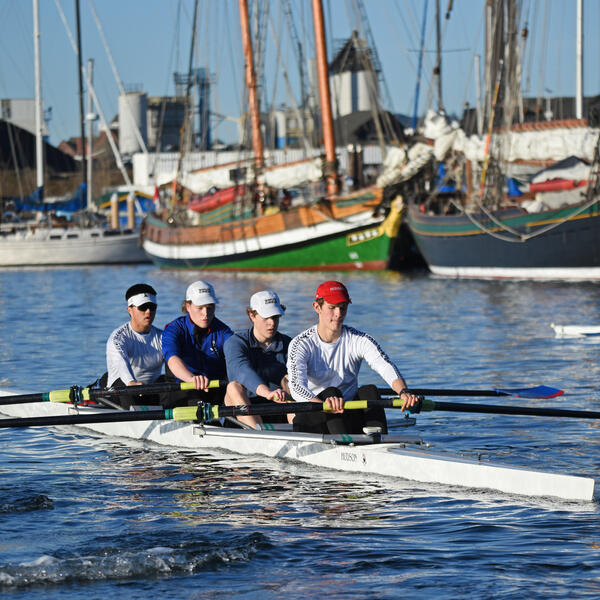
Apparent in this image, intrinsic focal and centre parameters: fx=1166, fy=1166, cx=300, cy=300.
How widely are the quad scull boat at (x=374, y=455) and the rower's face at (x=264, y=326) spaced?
98cm

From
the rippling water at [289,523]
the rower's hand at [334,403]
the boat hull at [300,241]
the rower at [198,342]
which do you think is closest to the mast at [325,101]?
the boat hull at [300,241]

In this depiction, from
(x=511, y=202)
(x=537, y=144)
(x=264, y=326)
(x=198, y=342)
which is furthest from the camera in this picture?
(x=511, y=202)

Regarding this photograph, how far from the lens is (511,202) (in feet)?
132

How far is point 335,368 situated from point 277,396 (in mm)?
722

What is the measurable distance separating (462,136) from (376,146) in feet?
142

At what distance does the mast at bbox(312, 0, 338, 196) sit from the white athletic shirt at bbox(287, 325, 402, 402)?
32.2 metres

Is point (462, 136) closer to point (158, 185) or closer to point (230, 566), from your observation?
point (158, 185)

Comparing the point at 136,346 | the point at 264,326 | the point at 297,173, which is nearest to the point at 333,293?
the point at 264,326

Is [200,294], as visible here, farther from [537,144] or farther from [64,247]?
[64,247]

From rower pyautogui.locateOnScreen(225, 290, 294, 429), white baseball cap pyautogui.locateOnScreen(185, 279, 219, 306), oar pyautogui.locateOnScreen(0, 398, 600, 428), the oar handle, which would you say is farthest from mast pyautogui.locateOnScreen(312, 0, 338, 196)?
oar pyautogui.locateOnScreen(0, 398, 600, 428)

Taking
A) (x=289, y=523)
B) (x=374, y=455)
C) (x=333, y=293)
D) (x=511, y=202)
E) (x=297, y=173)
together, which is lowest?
(x=289, y=523)

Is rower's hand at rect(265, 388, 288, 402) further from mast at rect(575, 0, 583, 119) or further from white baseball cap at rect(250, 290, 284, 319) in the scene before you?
mast at rect(575, 0, 583, 119)

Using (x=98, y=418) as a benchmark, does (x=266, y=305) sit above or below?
above

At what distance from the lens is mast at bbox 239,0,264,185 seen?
4672 centimetres
